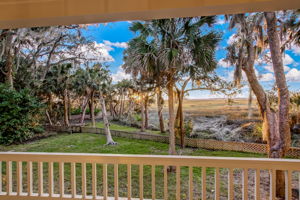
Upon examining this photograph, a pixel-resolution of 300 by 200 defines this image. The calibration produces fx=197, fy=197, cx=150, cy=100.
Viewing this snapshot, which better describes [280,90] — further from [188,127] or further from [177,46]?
[177,46]

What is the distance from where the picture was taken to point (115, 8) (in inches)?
48.1

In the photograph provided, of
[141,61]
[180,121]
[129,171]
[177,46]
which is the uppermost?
[177,46]

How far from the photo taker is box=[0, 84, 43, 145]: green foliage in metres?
3.33

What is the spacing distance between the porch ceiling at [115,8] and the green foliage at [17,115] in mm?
2481

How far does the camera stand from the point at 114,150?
370 cm

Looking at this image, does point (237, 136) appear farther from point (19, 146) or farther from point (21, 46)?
point (21, 46)

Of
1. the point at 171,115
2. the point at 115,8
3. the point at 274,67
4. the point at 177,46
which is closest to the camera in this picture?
the point at 115,8

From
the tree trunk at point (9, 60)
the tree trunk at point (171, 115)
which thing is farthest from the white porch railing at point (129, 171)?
the tree trunk at point (9, 60)

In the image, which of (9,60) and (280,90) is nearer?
(280,90)

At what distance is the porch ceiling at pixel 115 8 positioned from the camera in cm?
117

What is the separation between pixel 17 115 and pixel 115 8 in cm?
311

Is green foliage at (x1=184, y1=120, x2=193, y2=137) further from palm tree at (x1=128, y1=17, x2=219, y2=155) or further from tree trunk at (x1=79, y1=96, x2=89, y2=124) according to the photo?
tree trunk at (x1=79, y1=96, x2=89, y2=124)

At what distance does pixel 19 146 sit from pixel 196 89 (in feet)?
11.0

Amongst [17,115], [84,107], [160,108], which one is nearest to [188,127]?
[160,108]
